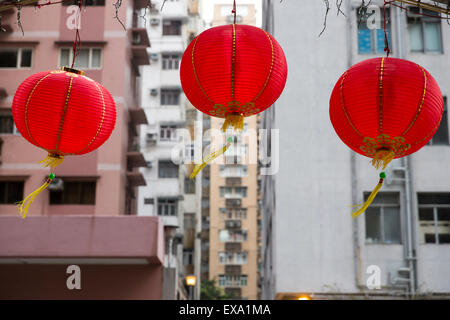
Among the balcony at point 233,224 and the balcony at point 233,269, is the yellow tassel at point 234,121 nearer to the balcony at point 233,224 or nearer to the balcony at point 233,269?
the balcony at point 233,269

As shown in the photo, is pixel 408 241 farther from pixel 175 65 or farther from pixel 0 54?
pixel 175 65

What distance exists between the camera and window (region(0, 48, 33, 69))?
1988cm

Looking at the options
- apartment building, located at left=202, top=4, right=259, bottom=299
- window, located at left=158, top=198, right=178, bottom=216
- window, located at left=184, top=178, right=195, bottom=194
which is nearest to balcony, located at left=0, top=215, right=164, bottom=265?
window, located at left=158, top=198, right=178, bottom=216

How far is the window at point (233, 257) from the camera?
47312 millimetres

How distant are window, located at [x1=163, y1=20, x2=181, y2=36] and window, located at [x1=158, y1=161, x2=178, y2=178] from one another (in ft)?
22.6

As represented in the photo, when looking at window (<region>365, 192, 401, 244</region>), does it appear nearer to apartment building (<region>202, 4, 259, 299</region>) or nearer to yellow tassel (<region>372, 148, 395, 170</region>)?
yellow tassel (<region>372, 148, 395, 170</region>)

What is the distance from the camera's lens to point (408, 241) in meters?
15.1

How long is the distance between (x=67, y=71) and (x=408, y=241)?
37.2 feet

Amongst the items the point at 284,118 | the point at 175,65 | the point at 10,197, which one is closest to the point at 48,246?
the point at 10,197

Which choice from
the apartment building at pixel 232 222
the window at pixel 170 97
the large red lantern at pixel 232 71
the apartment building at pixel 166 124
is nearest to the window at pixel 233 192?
the apartment building at pixel 232 222

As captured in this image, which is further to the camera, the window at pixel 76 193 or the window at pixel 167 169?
the window at pixel 167 169

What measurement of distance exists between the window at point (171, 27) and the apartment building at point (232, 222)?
45.7 feet

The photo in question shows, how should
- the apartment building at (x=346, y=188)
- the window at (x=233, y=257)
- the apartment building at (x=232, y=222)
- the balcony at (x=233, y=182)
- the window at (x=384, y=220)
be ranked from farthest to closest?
the balcony at (x=233, y=182) < the window at (x=233, y=257) < the apartment building at (x=232, y=222) < the window at (x=384, y=220) < the apartment building at (x=346, y=188)

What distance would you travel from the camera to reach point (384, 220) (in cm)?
1536
